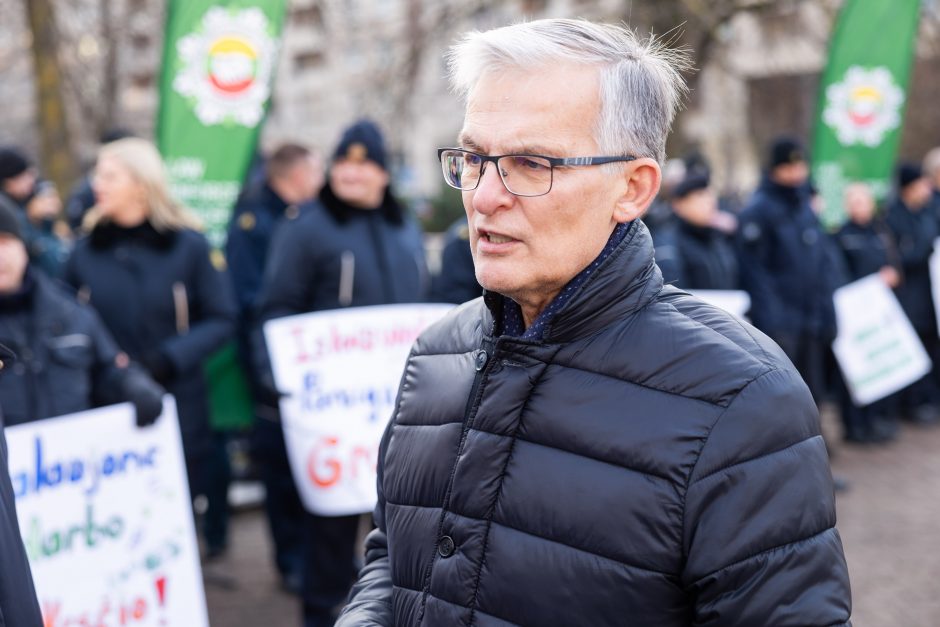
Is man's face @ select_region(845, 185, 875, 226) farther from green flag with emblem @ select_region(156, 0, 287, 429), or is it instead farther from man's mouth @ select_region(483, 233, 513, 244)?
man's mouth @ select_region(483, 233, 513, 244)

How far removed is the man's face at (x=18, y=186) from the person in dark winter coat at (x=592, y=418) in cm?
527

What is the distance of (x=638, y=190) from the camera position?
1849 millimetres

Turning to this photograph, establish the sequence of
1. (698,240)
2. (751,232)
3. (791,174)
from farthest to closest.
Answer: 1. (751,232)
2. (791,174)
3. (698,240)

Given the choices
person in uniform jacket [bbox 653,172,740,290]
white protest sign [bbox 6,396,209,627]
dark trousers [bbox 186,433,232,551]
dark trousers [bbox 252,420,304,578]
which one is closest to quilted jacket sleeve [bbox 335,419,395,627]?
white protest sign [bbox 6,396,209,627]

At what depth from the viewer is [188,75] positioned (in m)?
6.40

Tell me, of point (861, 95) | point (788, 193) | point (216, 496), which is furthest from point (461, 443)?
point (861, 95)

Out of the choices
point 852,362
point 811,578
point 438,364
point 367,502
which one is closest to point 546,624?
point 811,578

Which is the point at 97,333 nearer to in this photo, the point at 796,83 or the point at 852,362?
the point at 852,362

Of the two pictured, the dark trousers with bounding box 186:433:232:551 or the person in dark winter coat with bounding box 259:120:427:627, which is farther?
the dark trousers with bounding box 186:433:232:551

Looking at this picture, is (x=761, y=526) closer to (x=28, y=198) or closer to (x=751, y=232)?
(x=751, y=232)

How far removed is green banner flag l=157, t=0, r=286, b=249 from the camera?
252 inches

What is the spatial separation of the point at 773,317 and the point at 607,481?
19.1 ft

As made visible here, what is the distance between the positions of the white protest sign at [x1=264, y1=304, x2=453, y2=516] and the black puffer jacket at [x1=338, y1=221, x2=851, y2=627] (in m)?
2.45

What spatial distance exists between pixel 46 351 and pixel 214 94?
3.04 metres
